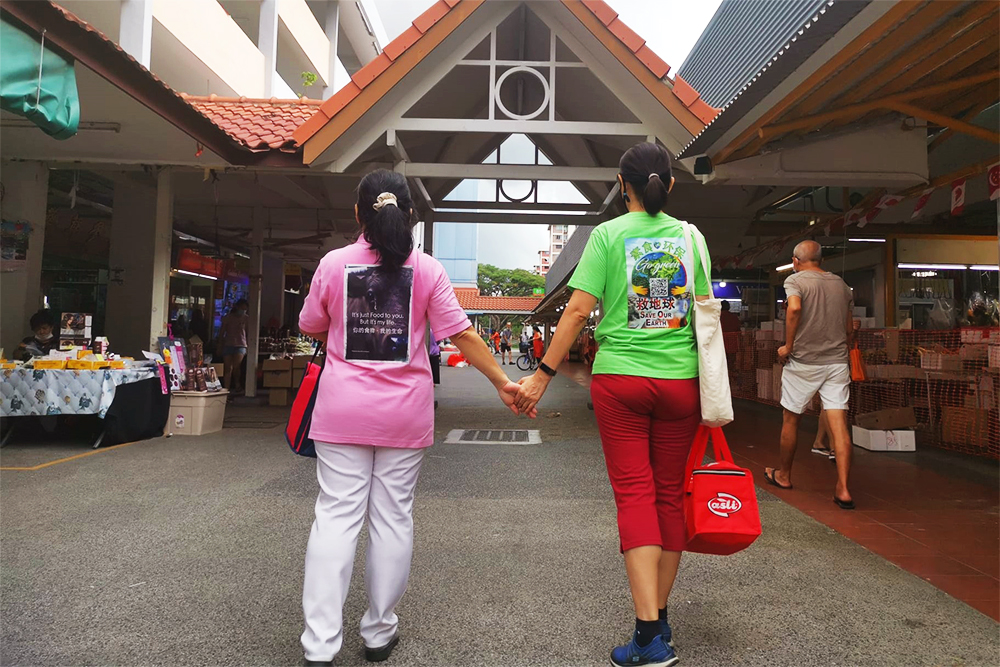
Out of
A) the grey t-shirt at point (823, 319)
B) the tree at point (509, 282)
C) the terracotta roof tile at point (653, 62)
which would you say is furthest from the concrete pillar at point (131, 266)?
the tree at point (509, 282)

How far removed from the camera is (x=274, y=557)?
10.9ft

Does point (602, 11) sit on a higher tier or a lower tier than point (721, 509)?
higher

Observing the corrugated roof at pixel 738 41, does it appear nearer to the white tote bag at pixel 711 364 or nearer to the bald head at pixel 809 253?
the bald head at pixel 809 253

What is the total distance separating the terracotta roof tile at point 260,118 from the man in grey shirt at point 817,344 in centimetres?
496

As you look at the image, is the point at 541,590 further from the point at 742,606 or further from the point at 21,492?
the point at 21,492

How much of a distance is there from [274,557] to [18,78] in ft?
10.6

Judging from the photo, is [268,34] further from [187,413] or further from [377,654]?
[377,654]

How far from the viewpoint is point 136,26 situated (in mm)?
10445

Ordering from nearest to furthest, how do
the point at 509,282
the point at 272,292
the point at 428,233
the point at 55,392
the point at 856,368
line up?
the point at 856,368 < the point at 55,392 < the point at 428,233 < the point at 272,292 < the point at 509,282

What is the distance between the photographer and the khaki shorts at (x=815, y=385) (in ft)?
15.0

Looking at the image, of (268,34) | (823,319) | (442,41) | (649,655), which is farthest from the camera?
(268,34)

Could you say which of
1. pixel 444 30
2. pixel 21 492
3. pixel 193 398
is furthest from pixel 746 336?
pixel 21 492

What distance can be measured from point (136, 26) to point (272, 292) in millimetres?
8180

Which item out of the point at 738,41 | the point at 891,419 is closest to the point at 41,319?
the point at 891,419
